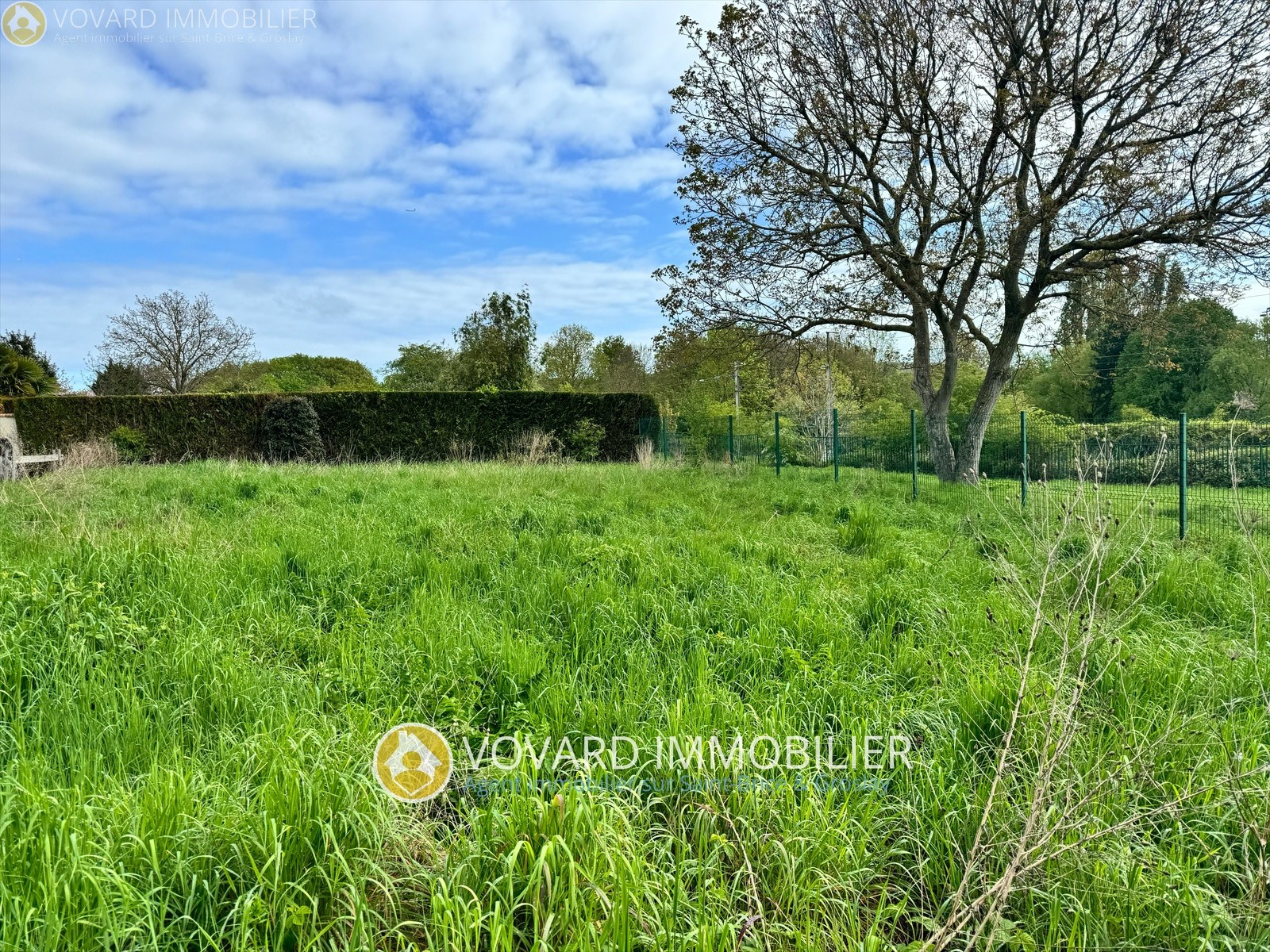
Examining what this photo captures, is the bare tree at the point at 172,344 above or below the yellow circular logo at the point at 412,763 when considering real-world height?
above

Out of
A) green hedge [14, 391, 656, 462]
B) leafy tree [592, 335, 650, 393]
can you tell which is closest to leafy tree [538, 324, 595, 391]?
leafy tree [592, 335, 650, 393]

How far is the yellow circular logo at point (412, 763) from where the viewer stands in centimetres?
209

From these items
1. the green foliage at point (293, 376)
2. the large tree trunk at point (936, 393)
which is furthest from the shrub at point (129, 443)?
the large tree trunk at point (936, 393)

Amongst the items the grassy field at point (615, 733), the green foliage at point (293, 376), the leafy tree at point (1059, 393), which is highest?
the green foliage at point (293, 376)

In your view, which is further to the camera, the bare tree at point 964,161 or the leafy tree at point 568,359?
the leafy tree at point 568,359

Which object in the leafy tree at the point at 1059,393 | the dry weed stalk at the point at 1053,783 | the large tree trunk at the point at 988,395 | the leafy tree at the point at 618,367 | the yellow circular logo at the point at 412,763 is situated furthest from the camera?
the leafy tree at the point at 618,367

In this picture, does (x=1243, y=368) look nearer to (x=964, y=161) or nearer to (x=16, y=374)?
(x=964, y=161)

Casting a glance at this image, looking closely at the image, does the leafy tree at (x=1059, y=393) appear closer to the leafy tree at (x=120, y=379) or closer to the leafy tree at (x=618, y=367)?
Result: the leafy tree at (x=618, y=367)

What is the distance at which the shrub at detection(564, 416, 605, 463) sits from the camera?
19.1m

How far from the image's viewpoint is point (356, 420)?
1806 cm

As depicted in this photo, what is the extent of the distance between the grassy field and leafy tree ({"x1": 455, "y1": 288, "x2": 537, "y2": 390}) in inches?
733

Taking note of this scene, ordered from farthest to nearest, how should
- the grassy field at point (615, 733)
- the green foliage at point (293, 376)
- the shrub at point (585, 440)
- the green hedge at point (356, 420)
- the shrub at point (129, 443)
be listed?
1. the green foliage at point (293, 376)
2. the shrub at point (585, 440)
3. the green hedge at point (356, 420)
4. the shrub at point (129, 443)
5. the grassy field at point (615, 733)

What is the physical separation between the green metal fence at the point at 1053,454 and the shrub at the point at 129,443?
45.2 ft

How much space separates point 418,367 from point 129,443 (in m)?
21.0
